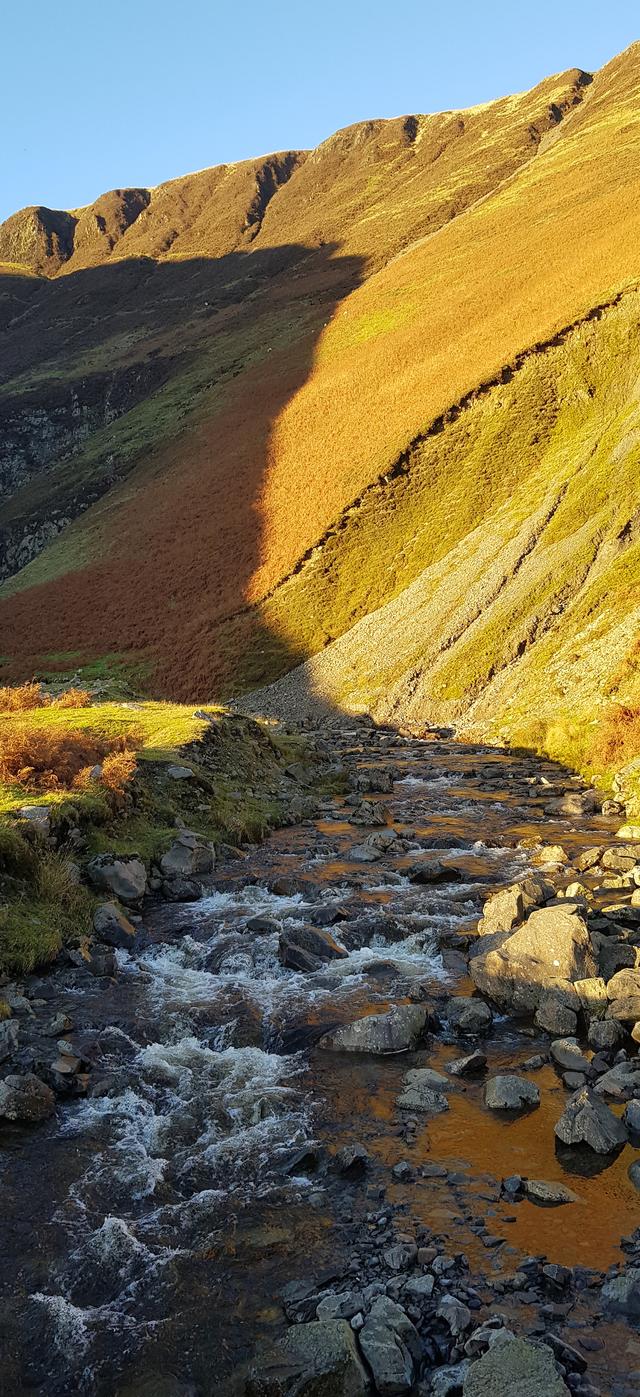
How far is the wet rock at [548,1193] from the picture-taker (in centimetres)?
880

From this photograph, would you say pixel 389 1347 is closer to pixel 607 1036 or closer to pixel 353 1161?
pixel 353 1161

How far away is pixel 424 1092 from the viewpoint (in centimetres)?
1089

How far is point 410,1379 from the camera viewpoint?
677 centimetres

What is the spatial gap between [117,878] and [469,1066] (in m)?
9.38

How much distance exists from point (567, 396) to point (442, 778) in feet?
116

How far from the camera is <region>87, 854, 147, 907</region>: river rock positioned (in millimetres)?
18031

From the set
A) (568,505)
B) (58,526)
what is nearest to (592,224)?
(568,505)

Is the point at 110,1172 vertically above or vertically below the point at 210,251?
below

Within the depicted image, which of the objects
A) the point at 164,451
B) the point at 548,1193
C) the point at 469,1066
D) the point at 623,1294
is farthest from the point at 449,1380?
the point at 164,451

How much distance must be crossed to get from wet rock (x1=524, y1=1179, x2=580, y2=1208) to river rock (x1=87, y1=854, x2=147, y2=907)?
11045 millimetres

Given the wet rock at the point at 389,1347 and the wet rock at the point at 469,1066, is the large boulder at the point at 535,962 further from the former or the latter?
the wet rock at the point at 389,1347

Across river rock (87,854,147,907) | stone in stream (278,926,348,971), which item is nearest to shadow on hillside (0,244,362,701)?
river rock (87,854,147,907)

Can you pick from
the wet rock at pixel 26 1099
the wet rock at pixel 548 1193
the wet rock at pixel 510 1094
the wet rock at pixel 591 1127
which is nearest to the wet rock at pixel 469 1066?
the wet rock at pixel 510 1094

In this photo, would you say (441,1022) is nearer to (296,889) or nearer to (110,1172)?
(110,1172)
